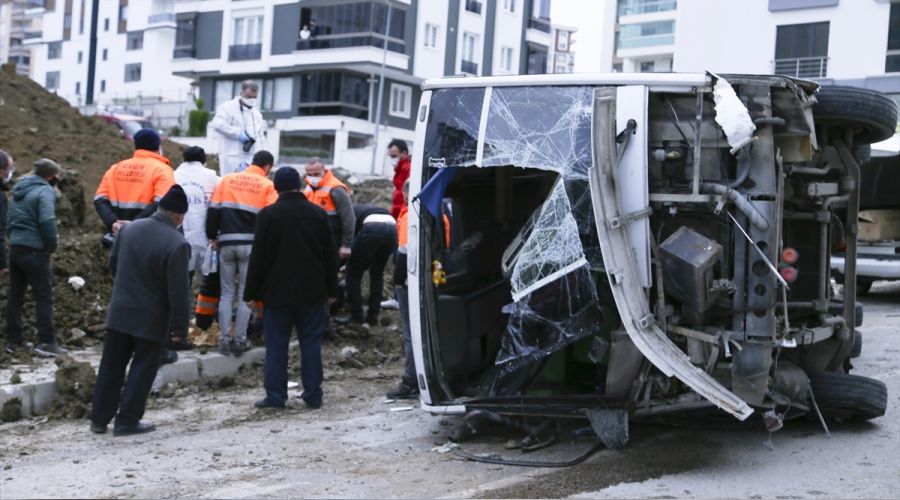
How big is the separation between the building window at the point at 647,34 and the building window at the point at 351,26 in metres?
19.8

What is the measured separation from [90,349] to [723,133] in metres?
6.48

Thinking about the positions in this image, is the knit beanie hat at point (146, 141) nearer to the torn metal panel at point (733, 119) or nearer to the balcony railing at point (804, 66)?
the torn metal panel at point (733, 119)

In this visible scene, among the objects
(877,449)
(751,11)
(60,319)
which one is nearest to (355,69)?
(751,11)

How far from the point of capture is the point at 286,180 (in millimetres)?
8961

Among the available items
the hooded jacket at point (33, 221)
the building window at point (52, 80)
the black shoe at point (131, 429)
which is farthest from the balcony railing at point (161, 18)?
the black shoe at point (131, 429)

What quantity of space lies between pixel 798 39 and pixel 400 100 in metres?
21.0

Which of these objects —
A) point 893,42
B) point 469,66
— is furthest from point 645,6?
point 893,42

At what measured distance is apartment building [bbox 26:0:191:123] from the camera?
68188 millimetres

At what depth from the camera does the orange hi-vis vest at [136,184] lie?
9.81 metres

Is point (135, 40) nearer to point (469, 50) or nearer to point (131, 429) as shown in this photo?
point (469, 50)

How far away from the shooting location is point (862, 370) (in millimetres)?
10289

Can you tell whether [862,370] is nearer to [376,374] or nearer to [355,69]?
[376,374]

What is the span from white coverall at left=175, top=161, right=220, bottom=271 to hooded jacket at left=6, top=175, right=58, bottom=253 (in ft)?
3.73

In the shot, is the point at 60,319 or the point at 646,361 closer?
the point at 646,361
